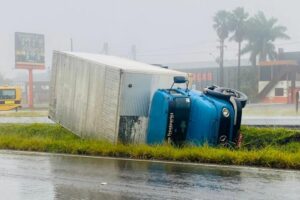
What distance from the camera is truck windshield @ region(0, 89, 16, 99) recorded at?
46.9 m

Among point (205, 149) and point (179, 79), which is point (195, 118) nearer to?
point (179, 79)

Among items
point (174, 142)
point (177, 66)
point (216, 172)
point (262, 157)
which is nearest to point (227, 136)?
point (174, 142)

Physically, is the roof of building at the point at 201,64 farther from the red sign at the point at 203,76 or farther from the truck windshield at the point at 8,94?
the truck windshield at the point at 8,94

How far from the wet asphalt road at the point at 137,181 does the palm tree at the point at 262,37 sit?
59893 millimetres

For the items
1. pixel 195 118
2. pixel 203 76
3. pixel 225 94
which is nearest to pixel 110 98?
pixel 195 118

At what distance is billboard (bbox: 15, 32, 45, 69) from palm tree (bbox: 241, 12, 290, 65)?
89.9 ft

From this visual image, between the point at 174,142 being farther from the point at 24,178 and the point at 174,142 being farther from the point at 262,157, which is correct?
the point at 24,178

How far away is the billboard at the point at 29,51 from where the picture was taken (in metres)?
66.1

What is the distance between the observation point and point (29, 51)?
67312mm

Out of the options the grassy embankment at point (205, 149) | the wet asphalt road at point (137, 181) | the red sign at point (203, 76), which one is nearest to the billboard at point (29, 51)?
the red sign at point (203, 76)

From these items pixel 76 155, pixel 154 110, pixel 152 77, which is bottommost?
pixel 76 155

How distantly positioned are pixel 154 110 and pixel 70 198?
564 cm

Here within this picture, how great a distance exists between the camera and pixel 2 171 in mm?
8906

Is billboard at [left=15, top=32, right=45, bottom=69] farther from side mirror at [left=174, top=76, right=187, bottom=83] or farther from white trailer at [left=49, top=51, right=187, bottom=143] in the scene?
side mirror at [left=174, top=76, right=187, bottom=83]
